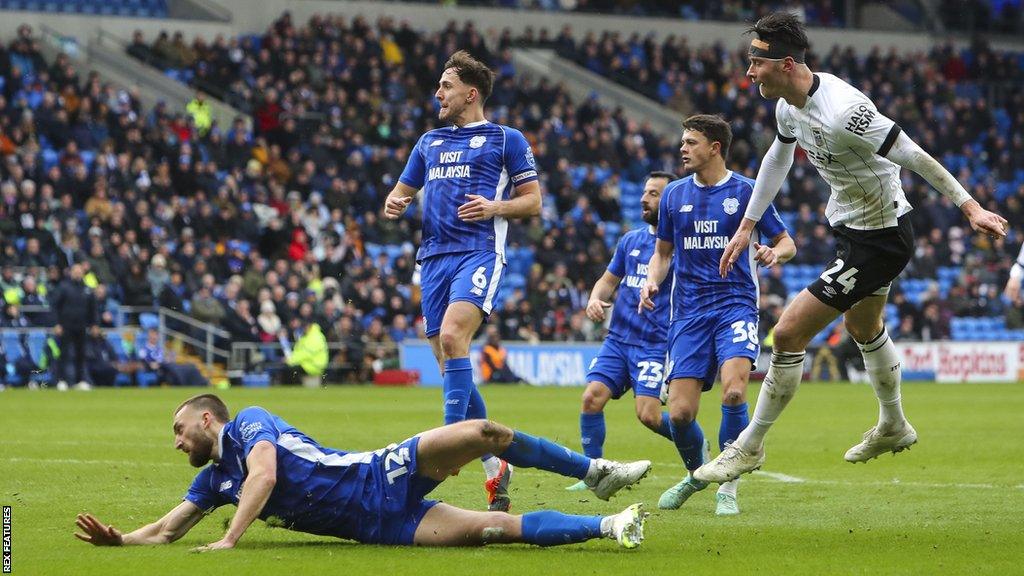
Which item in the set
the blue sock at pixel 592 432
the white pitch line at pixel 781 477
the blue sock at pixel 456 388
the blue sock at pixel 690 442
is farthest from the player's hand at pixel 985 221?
the white pitch line at pixel 781 477

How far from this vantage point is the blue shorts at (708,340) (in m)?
10.0

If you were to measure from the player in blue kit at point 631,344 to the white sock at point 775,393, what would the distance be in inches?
73.6

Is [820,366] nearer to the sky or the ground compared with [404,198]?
nearer to the ground

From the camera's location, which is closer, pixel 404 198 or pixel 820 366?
pixel 404 198

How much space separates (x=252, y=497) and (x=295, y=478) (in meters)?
0.32

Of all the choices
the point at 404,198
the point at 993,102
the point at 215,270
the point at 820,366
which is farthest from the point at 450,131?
the point at 993,102

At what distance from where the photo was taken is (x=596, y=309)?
11.2 metres

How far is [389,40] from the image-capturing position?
38.1m

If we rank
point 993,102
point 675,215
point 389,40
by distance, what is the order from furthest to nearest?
point 993,102 < point 389,40 < point 675,215

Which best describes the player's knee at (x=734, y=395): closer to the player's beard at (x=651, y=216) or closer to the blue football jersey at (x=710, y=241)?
the blue football jersey at (x=710, y=241)

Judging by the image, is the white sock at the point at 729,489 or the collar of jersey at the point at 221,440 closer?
the collar of jersey at the point at 221,440

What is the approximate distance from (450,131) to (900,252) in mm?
3138

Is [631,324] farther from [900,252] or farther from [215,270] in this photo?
[215,270]

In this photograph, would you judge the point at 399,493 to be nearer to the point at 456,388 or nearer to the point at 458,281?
the point at 456,388
